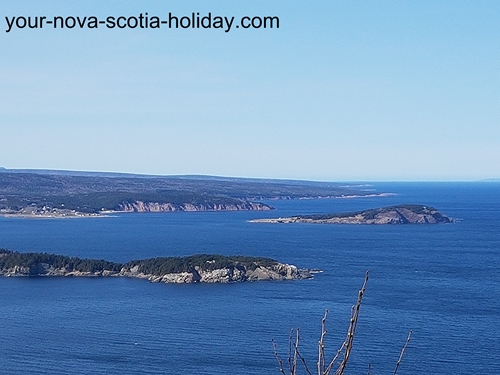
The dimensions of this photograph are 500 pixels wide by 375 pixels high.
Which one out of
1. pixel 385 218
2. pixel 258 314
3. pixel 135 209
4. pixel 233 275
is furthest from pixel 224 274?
pixel 135 209

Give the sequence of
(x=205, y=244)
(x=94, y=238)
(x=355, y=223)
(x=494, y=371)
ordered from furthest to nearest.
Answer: (x=355, y=223)
(x=94, y=238)
(x=205, y=244)
(x=494, y=371)

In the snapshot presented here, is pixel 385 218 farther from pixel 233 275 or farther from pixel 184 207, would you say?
pixel 233 275

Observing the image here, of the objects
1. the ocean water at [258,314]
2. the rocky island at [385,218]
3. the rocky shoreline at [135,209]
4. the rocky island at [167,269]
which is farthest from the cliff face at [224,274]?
the rocky shoreline at [135,209]

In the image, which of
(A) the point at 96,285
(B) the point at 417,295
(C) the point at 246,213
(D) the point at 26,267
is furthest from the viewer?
(C) the point at 246,213

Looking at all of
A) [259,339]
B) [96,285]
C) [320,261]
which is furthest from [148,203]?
[259,339]

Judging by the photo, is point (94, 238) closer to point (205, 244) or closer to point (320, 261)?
point (205, 244)

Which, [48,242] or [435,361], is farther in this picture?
[48,242]
